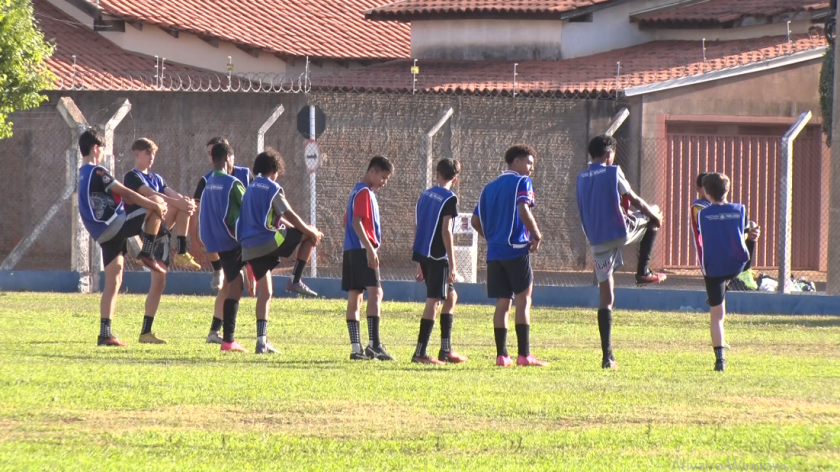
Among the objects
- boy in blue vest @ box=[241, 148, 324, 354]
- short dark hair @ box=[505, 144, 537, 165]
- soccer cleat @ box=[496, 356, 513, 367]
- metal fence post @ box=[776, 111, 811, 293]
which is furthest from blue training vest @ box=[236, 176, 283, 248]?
metal fence post @ box=[776, 111, 811, 293]

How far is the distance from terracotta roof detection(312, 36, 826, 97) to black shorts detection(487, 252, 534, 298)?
11.8 meters

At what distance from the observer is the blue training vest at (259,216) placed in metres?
11.0

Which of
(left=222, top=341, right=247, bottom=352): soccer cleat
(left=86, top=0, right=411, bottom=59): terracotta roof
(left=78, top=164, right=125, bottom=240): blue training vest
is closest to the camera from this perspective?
(left=222, top=341, right=247, bottom=352): soccer cleat

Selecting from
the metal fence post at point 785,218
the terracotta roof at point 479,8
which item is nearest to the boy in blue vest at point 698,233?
the metal fence post at point 785,218

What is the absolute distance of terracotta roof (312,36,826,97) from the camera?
22.9 meters

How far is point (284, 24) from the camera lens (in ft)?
100

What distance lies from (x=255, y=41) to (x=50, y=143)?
21.4ft

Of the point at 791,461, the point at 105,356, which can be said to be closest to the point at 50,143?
the point at 105,356

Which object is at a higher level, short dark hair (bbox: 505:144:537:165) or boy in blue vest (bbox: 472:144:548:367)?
short dark hair (bbox: 505:144:537:165)

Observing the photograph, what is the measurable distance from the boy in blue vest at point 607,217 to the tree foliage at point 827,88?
1096 cm

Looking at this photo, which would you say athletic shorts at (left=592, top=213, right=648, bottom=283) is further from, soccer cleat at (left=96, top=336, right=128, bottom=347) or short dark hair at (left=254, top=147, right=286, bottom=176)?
soccer cleat at (left=96, top=336, right=128, bottom=347)

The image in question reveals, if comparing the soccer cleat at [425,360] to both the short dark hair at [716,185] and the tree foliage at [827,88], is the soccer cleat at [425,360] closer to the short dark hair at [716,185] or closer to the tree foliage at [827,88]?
the short dark hair at [716,185]

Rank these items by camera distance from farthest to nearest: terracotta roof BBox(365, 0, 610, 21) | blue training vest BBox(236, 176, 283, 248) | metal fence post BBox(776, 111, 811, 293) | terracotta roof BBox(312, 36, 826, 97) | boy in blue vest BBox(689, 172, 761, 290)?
terracotta roof BBox(365, 0, 610, 21) < terracotta roof BBox(312, 36, 826, 97) < metal fence post BBox(776, 111, 811, 293) < boy in blue vest BBox(689, 172, 761, 290) < blue training vest BBox(236, 176, 283, 248)

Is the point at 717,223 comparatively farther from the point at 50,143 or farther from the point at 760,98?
the point at 50,143
